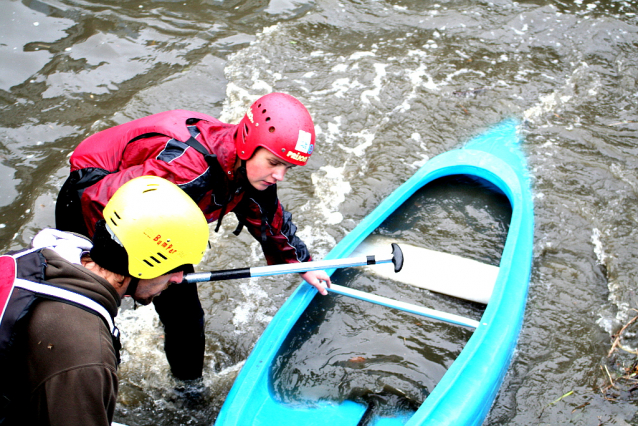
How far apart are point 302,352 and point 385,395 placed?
605mm

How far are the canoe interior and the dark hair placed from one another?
1.68m

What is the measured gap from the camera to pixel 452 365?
2.97m

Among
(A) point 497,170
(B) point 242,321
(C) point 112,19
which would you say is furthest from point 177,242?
(C) point 112,19

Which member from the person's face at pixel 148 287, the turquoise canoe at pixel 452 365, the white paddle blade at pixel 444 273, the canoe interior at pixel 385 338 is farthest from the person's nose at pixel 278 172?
the white paddle blade at pixel 444 273

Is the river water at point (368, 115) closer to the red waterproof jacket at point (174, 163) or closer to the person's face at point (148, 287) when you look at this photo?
the red waterproof jacket at point (174, 163)

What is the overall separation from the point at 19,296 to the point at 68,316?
0.14 m

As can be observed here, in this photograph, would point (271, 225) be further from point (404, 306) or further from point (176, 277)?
point (404, 306)

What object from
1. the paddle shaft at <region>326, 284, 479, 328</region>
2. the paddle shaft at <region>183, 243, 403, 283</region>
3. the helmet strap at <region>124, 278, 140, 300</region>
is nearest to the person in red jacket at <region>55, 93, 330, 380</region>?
the paddle shaft at <region>183, 243, 403, 283</region>

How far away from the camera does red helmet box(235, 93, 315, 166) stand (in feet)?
7.55

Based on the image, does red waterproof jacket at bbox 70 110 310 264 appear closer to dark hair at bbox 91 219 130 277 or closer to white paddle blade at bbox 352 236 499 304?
dark hair at bbox 91 219 130 277

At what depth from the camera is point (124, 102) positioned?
538 cm

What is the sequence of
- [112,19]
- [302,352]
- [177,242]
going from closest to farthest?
[177,242] → [302,352] → [112,19]

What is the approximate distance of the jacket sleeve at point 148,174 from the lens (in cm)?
210

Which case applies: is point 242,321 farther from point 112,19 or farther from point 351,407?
point 112,19
